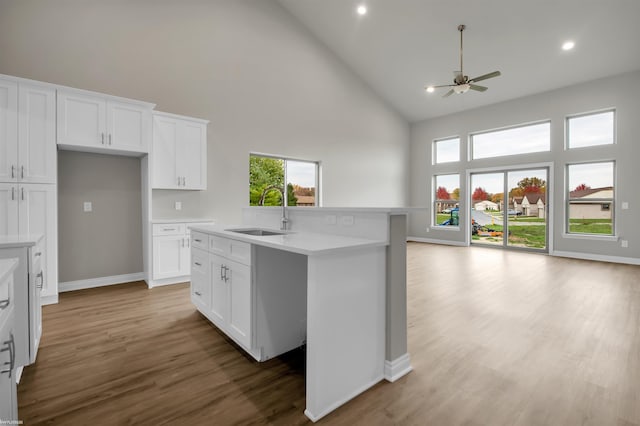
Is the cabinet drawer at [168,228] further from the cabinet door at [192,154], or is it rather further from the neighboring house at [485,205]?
the neighboring house at [485,205]

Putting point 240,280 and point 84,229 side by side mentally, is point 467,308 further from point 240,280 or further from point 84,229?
point 84,229

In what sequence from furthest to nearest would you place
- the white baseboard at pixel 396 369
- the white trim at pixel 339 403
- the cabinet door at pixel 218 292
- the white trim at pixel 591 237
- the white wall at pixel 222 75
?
the white trim at pixel 591 237
the white wall at pixel 222 75
the cabinet door at pixel 218 292
the white baseboard at pixel 396 369
the white trim at pixel 339 403

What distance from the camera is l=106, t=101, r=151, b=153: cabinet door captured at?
143 inches

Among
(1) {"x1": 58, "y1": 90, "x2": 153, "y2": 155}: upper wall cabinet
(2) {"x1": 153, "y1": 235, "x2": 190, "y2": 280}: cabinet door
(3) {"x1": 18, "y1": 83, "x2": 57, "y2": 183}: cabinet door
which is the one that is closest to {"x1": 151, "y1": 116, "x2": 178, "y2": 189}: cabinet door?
(1) {"x1": 58, "y1": 90, "x2": 153, "y2": 155}: upper wall cabinet

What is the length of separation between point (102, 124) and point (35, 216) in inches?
48.7

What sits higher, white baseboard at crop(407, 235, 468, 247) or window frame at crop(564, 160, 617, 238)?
window frame at crop(564, 160, 617, 238)

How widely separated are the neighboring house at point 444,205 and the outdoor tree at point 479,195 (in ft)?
1.56

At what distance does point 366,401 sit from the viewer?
168 centimetres

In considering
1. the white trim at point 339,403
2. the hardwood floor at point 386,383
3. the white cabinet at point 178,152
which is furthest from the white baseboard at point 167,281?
the white trim at point 339,403

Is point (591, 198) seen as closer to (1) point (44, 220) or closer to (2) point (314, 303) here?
(2) point (314, 303)

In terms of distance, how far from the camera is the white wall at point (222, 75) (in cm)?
375

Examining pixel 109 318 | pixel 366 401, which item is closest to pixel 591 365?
pixel 366 401

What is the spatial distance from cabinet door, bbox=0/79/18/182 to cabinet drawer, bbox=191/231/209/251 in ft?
6.47

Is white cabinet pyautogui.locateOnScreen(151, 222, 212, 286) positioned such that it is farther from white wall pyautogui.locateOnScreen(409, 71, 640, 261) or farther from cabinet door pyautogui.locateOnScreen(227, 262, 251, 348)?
white wall pyautogui.locateOnScreen(409, 71, 640, 261)
